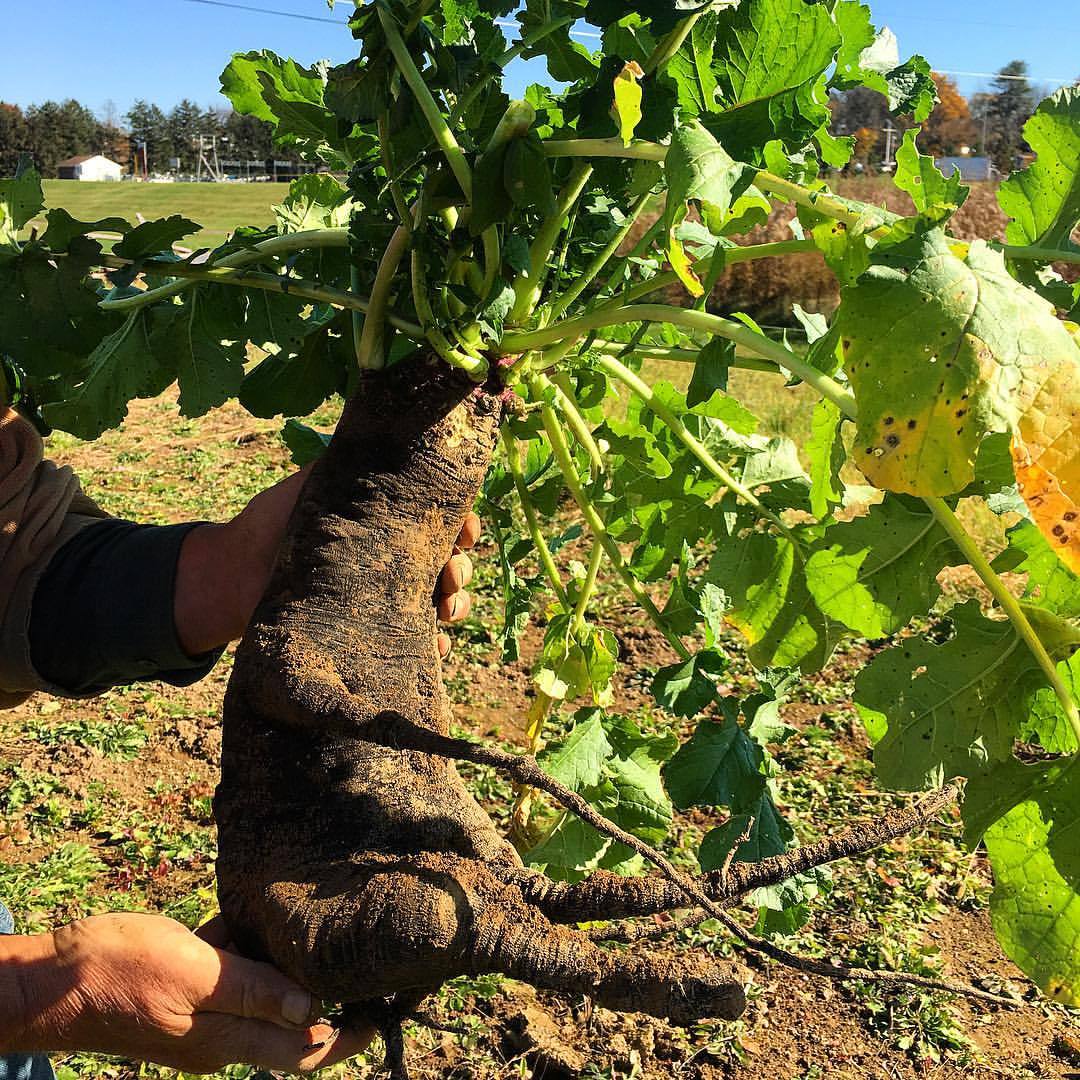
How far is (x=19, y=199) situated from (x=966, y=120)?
71500mm

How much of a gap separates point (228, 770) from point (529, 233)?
3.09ft

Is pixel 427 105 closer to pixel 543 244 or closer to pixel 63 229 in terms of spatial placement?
pixel 543 244

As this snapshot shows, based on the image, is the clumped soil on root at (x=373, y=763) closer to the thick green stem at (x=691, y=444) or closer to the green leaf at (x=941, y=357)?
the thick green stem at (x=691, y=444)

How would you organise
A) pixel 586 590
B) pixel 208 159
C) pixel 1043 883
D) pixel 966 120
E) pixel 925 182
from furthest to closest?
pixel 208 159 < pixel 966 120 < pixel 586 590 < pixel 1043 883 < pixel 925 182

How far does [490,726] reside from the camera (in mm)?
4129

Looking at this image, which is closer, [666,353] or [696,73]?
[696,73]

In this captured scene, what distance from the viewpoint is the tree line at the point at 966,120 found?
141 feet

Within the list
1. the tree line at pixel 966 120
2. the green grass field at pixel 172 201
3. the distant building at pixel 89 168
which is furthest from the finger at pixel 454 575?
the distant building at pixel 89 168

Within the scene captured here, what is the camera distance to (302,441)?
207 centimetres

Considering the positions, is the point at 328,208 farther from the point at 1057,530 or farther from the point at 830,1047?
the point at 830,1047

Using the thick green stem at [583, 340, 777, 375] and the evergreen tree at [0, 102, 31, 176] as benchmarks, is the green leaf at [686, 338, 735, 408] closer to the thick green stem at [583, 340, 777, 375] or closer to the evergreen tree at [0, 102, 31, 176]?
the thick green stem at [583, 340, 777, 375]

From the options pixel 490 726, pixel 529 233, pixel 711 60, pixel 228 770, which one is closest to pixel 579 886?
pixel 228 770

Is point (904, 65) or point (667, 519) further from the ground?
point (904, 65)

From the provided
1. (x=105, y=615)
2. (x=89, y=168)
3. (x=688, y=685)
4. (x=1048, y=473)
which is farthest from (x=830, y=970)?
(x=89, y=168)
